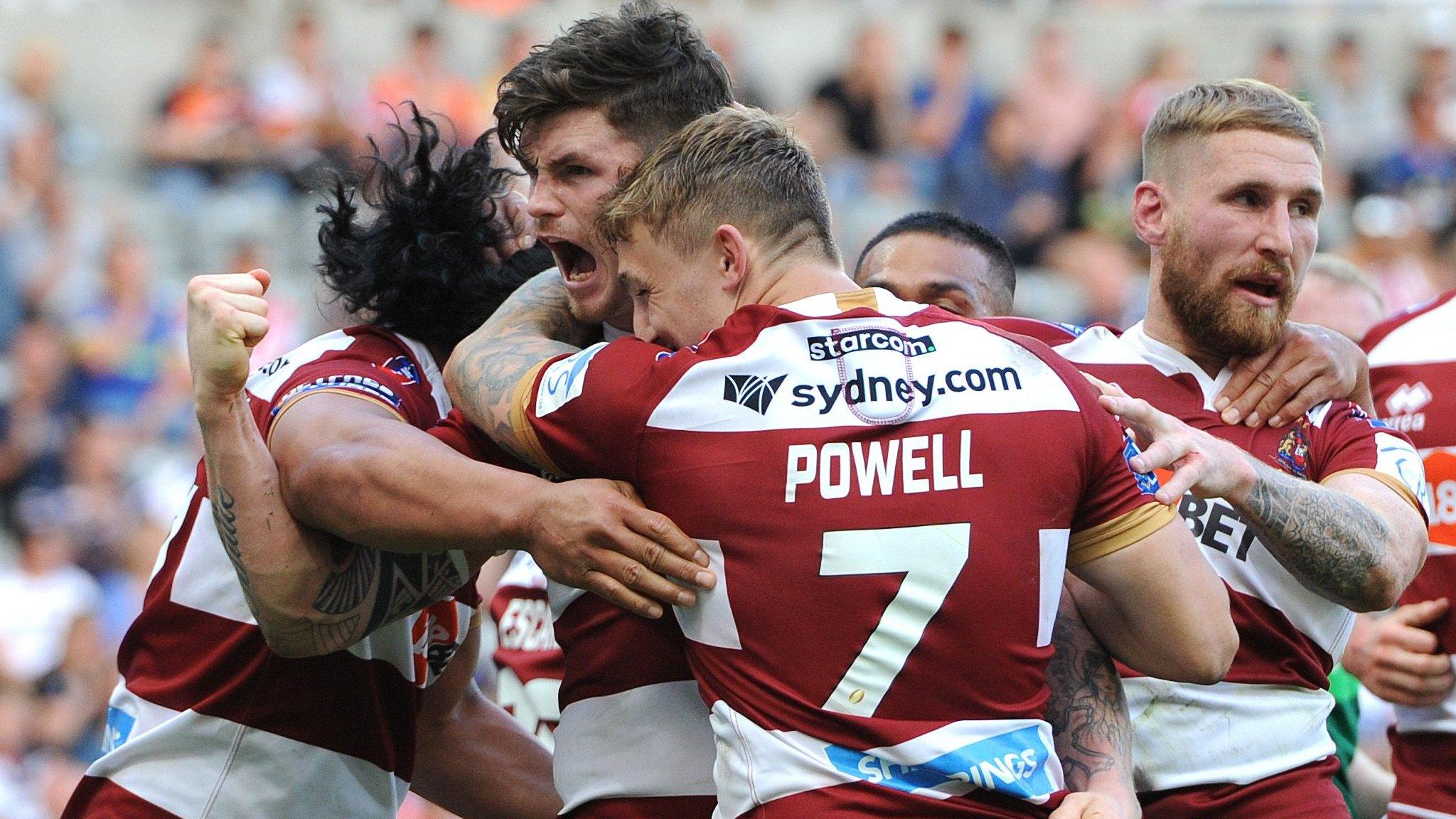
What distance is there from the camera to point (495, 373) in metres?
3.35

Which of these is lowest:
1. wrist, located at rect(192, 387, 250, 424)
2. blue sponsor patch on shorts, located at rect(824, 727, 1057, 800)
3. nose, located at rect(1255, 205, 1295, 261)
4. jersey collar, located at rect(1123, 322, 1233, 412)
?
blue sponsor patch on shorts, located at rect(824, 727, 1057, 800)

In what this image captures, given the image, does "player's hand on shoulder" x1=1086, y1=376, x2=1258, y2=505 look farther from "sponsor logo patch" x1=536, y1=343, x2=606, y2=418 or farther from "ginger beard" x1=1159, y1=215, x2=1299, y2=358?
"sponsor logo patch" x1=536, y1=343, x2=606, y2=418

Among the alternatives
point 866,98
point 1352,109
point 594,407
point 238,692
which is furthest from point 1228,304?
point 1352,109

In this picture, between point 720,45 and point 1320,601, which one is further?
point 720,45

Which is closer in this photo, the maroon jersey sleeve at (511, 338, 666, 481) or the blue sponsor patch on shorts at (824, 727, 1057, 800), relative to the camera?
the blue sponsor patch on shorts at (824, 727, 1057, 800)

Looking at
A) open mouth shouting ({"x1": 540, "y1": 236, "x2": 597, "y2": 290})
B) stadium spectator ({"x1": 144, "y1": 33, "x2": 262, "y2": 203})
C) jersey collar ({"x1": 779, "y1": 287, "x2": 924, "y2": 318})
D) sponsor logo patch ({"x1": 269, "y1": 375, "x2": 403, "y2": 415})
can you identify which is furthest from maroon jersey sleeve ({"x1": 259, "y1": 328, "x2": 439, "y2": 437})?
stadium spectator ({"x1": 144, "y1": 33, "x2": 262, "y2": 203})

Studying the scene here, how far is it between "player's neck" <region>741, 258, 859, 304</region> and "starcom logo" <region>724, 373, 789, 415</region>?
24 cm

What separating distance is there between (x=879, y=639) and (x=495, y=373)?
0.96 metres

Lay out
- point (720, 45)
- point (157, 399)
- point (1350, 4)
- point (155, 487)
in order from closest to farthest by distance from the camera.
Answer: point (155, 487)
point (157, 399)
point (720, 45)
point (1350, 4)

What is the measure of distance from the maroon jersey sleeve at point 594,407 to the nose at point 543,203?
54 cm

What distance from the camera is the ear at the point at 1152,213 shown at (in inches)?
164

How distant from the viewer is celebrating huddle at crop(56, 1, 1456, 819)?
2932mm

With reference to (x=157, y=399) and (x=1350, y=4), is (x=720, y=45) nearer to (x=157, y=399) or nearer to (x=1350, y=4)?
(x=157, y=399)

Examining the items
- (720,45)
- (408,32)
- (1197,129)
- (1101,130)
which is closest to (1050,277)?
(1101,130)
